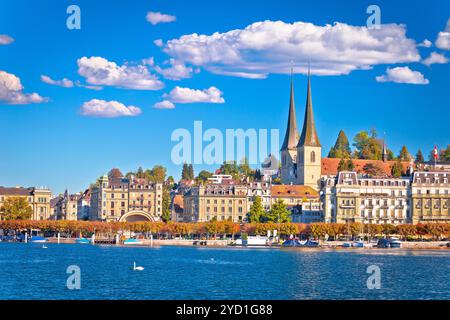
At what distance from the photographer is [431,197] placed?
122 meters

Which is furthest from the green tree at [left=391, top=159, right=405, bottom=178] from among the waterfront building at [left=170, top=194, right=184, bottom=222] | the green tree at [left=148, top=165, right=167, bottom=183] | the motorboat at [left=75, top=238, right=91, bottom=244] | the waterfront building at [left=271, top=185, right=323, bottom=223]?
the green tree at [left=148, top=165, right=167, bottom=183]

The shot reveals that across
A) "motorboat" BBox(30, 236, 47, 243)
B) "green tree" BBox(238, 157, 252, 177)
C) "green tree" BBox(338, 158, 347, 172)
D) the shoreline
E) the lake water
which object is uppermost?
"green tree" BBox(238, 157, 252, 177)

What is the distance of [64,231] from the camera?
131 m

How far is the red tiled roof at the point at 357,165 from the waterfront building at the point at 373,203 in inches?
882

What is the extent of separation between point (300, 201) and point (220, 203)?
43.7ft

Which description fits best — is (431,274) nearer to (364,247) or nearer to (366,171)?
(364,247)

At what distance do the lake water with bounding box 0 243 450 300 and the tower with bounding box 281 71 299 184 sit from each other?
7123 centimetres

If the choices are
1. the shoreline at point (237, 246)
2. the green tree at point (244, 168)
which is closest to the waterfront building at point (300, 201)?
the shoreline at point (237, 246)

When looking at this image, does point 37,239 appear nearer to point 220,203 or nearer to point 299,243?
point 220,203

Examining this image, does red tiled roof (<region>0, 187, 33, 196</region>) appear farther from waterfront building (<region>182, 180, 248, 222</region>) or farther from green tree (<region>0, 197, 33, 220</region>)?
waterfront building (<region>182, 180, 248, 222</region>)

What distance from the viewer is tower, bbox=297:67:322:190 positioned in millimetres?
150375

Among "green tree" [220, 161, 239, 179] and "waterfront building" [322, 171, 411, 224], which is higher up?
"green tree" [220, 161, 239, 179]
